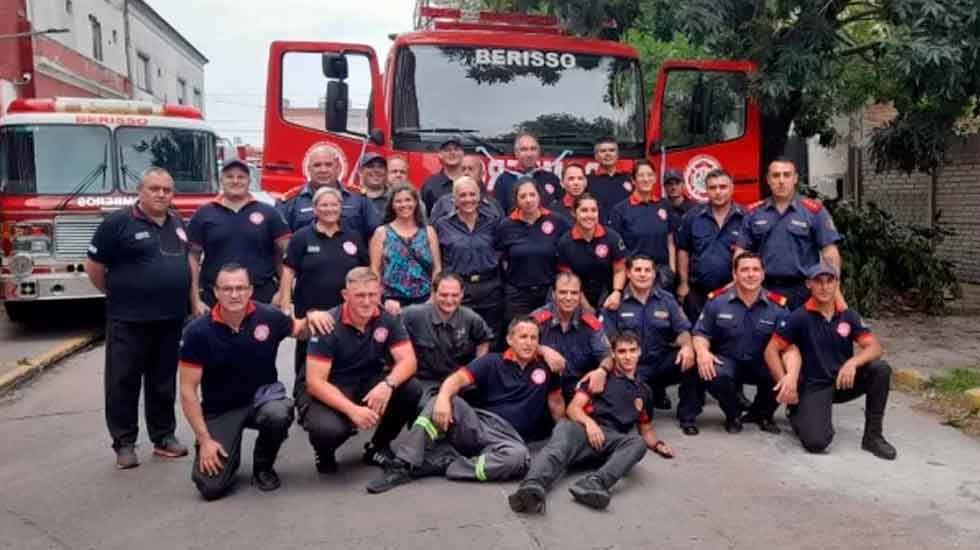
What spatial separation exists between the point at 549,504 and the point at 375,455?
1121 millimetres

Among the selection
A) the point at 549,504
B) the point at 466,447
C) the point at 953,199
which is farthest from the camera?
the point at 953,199

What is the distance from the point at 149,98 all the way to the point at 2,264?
62.8 ft

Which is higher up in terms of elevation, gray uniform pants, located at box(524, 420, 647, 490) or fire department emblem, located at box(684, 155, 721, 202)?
fire department emblem, located at box(684, 155, 721, 202)

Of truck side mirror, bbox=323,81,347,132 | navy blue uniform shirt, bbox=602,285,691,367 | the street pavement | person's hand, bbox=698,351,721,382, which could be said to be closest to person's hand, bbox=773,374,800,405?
the street pavement

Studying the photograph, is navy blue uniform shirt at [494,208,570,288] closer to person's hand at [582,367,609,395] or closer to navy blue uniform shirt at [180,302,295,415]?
person's hand at [582,367,609,395]

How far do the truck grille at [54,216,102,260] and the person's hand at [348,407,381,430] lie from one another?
532 cm

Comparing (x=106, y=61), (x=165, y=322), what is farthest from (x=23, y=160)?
(x=106, y=61)

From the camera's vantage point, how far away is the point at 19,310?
371 inches

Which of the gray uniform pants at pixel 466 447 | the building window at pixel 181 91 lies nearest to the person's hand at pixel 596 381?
the gray uniform pants at pixel 466 447

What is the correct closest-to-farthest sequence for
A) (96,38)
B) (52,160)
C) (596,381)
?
(596,381)
(52,160)
(96,38)

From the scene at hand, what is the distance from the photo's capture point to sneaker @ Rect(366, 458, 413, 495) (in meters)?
4.31

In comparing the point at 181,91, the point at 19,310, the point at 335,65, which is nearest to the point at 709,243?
the point at 335,65

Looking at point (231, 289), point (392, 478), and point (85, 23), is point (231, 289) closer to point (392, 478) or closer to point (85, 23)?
point (392, 478)

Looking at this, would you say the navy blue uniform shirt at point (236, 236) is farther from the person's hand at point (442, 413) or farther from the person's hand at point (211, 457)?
the person's hand at point (442, 413)
